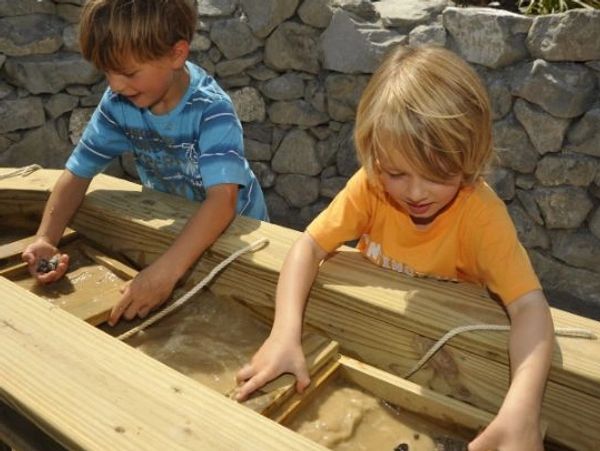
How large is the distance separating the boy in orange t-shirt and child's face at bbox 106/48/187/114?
800 mm

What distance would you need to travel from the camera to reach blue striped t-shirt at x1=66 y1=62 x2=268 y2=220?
7.07 ft

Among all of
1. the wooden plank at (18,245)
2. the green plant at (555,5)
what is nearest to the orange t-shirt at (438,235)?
the wooden plank at (18,245)

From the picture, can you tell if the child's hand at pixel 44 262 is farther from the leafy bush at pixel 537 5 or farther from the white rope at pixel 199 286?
the leafy bush at pixel 537 5

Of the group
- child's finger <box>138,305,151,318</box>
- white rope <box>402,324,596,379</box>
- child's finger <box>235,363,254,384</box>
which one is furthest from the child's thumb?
child's finger <box>138,305,151,318</box>

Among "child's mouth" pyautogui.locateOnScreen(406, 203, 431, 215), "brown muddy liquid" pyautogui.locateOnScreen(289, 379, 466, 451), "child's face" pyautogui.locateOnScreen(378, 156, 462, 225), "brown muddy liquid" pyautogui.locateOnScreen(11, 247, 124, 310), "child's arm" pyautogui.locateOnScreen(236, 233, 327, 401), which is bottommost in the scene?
"brown muddy liquid" pyautogui.locateOnScreen(11, 247, 124, 310)

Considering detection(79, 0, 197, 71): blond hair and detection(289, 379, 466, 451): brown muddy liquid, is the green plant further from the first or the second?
detection(289, 379, 466, 451): brown muddy liquid

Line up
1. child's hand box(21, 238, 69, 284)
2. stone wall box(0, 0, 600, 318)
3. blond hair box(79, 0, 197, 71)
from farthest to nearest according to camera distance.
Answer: stone wall box(0, 0, 600, 318), blond hair box(79, 0, 197, 71), child's hand box(21, 238, 69, 284)

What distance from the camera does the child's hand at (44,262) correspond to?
1.82 metres

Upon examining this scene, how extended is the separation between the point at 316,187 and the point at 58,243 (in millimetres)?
3670

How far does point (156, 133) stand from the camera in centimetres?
237

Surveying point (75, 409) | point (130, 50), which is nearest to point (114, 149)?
point (130, 50)

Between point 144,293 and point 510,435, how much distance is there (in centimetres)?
97

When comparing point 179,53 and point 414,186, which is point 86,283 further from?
point 414,186

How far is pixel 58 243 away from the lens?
203cm
